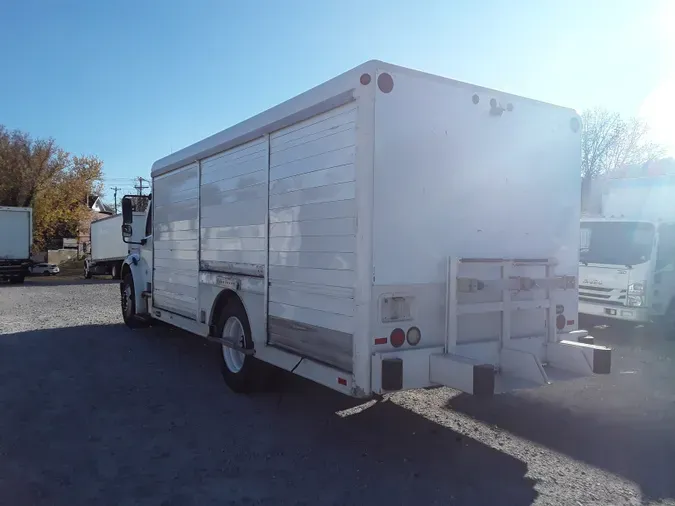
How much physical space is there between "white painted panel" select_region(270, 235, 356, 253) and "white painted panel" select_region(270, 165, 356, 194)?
1.49 ft

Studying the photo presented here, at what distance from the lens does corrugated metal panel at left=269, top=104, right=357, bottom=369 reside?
14.7 ft

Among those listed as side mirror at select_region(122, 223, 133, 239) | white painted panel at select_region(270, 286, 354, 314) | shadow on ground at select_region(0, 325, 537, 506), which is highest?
side mirror at select_region(122, 223, 133, 239)

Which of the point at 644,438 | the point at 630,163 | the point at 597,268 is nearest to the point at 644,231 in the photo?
the point at 597,268

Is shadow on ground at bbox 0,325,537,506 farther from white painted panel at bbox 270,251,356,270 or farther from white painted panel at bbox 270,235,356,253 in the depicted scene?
white painted panel at bbox 270,235,356,253

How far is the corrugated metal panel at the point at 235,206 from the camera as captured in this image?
5.80 m

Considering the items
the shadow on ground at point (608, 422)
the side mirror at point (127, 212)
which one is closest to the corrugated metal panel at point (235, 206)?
the shadow on ground at point (608, 422)

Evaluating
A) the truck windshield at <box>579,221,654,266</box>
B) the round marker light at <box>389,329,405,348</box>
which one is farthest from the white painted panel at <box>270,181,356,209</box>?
the truck windshield at <box>579,221,654,266</box>

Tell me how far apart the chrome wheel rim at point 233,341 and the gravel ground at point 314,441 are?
33 centimetres

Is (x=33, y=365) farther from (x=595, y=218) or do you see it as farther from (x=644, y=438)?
(x=595, y=218)

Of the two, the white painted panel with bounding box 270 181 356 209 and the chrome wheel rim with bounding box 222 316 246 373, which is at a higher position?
the white painted panel with bounding box 270 181 356 209

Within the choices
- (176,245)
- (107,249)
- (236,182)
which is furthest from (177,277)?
(107,249)

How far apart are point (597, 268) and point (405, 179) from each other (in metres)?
6.90

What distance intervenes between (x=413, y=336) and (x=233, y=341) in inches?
106

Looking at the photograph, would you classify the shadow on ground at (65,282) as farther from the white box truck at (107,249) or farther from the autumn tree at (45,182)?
the autumn tree at (45,182)
